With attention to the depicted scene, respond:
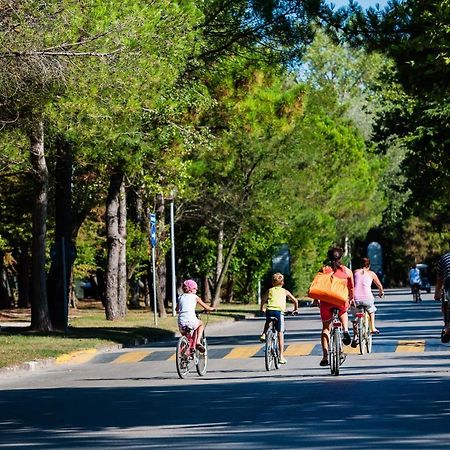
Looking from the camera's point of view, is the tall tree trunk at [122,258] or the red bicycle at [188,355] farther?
the tall tree trunk at [122,258]

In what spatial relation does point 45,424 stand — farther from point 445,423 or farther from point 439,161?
point 439,161

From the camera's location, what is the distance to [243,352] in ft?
96.6

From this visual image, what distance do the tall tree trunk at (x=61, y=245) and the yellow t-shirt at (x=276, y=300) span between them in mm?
12911

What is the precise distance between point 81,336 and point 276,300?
11.4m

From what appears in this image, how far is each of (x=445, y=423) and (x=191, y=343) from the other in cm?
931

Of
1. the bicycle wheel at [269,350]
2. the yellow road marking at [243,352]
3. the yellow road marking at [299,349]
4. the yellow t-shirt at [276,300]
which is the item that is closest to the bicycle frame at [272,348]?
the bicycle wheel at [269,350]

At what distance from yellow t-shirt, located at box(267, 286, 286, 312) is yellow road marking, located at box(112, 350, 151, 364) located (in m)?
4.80

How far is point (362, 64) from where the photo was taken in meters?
100

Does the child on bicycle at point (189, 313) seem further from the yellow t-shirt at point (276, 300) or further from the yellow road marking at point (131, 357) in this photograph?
the yellow road marking at point (131, 357)

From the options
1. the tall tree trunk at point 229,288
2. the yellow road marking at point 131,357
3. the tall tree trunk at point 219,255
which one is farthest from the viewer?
the tall tree trunk at point 229,288

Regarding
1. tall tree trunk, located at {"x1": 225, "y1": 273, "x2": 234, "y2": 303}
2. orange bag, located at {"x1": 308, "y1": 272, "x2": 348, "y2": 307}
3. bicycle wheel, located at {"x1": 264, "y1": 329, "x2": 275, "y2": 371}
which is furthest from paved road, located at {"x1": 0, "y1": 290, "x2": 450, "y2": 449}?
tall tree trunk, located at {"x1": 225, "y1": 273, "x2": 234, "y2": 303}

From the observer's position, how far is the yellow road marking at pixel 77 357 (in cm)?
2817

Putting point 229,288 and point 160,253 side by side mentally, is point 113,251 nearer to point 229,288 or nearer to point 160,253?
point 160,253

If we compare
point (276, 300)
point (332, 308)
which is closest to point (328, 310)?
point (332, 308)
